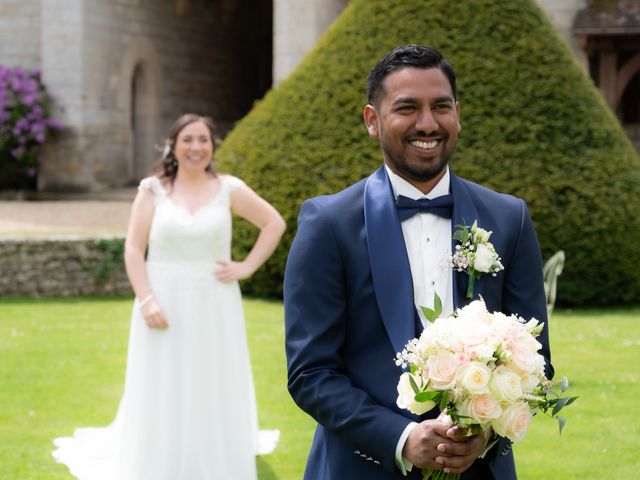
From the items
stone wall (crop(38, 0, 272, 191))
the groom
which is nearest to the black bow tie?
the groom

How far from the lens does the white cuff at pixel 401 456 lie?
8.00 feet

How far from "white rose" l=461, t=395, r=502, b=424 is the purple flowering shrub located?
59.4ft

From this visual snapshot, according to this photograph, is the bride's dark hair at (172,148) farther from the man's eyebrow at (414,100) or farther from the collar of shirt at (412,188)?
the man's eyebrow at (414,100)

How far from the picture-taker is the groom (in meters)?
2.54

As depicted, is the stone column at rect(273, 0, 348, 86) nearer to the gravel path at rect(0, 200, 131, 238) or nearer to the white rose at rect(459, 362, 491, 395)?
the gravel path at rect(0, 200, 131, 238)

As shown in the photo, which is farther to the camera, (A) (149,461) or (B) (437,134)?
(A) (149,461)

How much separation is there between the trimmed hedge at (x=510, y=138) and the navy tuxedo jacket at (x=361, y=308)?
8229 millimetres

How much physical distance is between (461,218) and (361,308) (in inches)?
12.5

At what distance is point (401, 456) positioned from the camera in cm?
245

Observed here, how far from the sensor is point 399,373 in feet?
8.41

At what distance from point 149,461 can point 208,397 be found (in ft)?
1.47

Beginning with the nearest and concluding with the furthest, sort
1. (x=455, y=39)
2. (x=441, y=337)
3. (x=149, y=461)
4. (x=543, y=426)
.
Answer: (x=441, y=337), (x=149, y=461), (x=543, y=426), (x=455, y=39)

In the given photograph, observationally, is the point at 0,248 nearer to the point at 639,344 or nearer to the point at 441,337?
the point at 639,344

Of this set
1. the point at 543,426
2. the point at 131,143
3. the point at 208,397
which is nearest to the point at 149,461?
the point at 208,397
